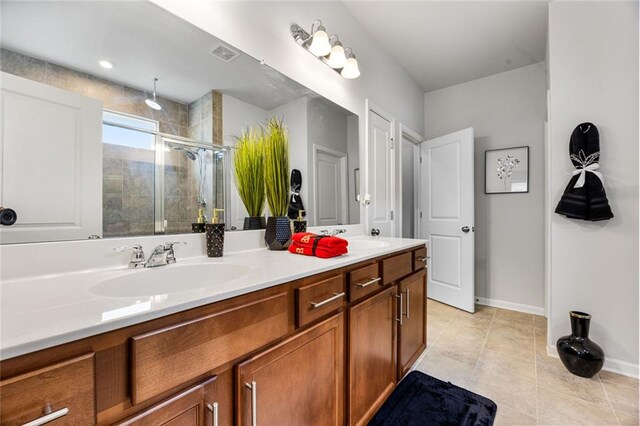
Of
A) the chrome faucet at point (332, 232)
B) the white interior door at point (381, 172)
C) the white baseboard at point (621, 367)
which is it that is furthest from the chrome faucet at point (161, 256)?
the white baseboard at point (621, 367)

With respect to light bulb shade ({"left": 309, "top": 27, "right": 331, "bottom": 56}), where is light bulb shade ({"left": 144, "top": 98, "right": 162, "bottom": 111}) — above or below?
below

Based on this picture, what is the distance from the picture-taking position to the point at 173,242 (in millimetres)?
1086

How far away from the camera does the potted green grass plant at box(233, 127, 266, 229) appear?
1396 mm

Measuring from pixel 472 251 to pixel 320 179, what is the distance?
6.62 ft

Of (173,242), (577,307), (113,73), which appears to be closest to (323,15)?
(113,73)

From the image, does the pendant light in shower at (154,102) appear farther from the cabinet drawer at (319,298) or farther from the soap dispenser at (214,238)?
the cabinet drawer at (319,298)

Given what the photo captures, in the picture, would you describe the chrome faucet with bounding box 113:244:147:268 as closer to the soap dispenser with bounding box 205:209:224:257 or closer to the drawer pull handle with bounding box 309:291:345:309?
the soap dispenser with bounding box 205:209:224:257

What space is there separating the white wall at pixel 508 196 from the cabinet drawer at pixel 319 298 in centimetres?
284

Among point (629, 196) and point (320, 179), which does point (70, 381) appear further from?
point (629, 196)

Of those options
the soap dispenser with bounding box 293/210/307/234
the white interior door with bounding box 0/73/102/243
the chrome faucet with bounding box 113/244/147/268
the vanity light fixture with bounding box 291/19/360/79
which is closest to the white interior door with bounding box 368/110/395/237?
the vanity light fixture with bounding box 291/19/360/79

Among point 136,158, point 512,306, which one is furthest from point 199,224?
point 512,306

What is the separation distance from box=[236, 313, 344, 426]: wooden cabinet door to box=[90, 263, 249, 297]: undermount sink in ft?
0.90

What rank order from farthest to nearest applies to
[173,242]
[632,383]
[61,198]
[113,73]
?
[632,383] → [173,242] → [113,73] → [61,198]

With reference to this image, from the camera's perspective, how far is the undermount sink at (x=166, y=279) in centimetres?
82
